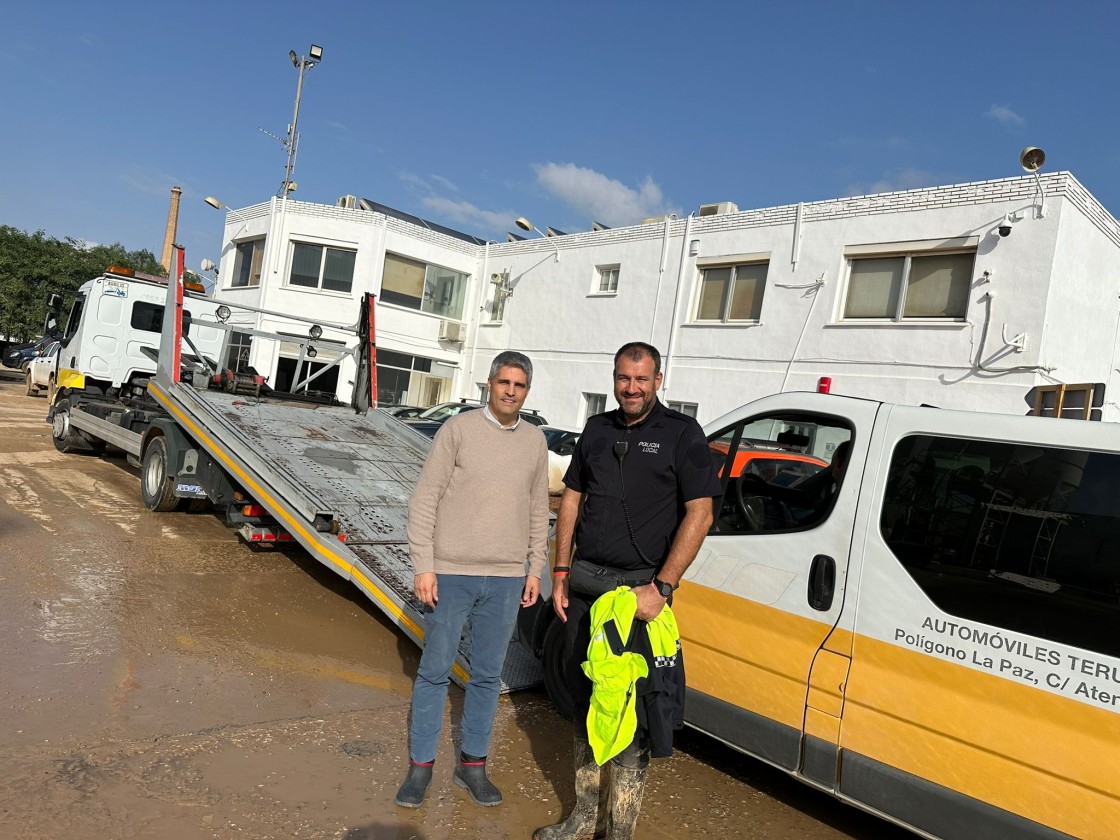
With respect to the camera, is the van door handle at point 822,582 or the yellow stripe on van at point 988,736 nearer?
the yellow stripe on van at point 988,736

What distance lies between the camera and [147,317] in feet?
40.7

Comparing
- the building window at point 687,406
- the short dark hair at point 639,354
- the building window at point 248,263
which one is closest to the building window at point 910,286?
the building window at point 687,406

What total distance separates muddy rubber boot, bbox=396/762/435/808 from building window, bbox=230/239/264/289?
856 inches

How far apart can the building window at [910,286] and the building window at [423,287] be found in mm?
12406

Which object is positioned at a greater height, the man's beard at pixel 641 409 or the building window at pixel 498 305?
the building window at pixel 498 305

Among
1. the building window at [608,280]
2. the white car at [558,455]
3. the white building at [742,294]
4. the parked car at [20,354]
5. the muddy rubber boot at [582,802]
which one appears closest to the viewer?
the muddy rubber boot at [582,802]

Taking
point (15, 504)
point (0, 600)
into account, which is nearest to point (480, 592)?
point (0, 600)

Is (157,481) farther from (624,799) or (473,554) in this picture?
(624,799)

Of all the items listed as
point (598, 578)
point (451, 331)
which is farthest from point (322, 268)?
point (598, 578)

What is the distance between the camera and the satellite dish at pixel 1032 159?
500 inches

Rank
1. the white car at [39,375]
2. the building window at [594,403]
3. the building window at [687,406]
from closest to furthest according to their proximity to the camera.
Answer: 1. the building window at [687,406]
2. the building window at [594,403]
3. the white car at [39,375]

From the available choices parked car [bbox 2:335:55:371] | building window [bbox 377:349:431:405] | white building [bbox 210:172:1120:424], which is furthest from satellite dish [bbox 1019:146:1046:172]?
parked car [bbox 2:335:55:371]

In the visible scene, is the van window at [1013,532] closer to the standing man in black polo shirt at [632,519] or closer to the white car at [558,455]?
the standing man in black polo shirt at [632,519]

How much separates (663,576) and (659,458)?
1.48 ft
